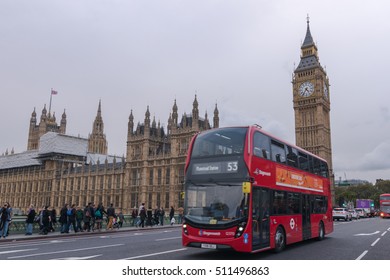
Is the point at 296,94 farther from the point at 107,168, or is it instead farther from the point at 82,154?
the point at 82,154

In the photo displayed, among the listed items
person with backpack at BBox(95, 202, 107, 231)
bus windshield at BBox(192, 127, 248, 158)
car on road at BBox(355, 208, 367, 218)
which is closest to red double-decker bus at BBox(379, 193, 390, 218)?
car on road at BBox(355, 208, 367, 218)

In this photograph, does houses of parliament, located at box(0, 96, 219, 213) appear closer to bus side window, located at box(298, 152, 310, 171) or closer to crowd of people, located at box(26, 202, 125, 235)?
crowd of people, located at box(26, 202, 125, 235)

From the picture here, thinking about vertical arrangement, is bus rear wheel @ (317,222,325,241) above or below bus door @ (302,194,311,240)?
below

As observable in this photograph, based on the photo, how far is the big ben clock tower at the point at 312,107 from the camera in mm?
85062

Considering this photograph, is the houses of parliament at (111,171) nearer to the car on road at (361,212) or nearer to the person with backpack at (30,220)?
the car on road at (361,212)

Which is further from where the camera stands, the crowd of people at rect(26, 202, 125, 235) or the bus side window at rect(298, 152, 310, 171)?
the crowd of people at rect(26, 202, 125, 235)

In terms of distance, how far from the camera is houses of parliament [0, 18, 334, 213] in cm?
6406

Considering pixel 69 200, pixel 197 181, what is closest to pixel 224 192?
pixel 197 181

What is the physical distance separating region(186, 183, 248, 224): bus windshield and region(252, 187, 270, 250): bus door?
20.9 inches

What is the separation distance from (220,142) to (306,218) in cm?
616

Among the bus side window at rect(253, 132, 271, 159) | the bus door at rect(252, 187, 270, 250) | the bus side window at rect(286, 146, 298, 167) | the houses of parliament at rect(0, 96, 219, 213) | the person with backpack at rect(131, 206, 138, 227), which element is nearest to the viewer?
the bus door at rect(252, 187, 270, 250)

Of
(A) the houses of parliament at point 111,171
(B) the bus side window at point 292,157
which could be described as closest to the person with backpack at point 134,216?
(B) the bus side window at point 292,157

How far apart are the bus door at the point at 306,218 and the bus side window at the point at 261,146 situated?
3943mm

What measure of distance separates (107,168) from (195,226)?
2790 inches
